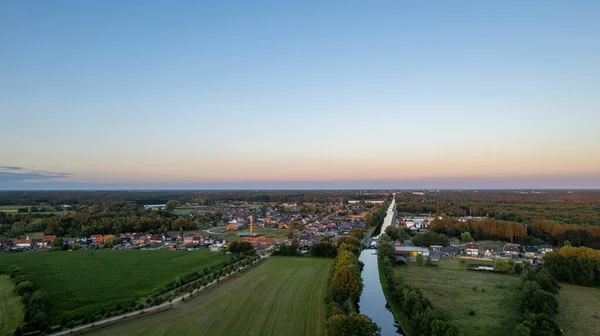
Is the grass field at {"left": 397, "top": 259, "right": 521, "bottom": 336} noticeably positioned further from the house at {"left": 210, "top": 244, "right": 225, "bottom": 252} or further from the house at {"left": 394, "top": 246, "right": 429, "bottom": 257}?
the house at {"left": 210, "top": 244, "right": 225, "bottom": 252}

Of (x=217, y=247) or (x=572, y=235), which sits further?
(x=217, y=247)

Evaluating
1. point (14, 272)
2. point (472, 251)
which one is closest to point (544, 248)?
point (472, 251)

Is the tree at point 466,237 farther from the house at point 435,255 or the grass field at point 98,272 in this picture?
the grass field at point 98,272

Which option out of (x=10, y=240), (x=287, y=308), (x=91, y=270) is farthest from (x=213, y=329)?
(x=10, y=240)

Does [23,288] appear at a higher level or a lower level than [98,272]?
higher

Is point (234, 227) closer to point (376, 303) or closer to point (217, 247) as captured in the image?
point (217, 247)

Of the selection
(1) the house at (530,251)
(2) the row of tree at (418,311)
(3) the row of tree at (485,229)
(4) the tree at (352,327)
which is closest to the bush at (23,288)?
(4) the tree at (352,327)

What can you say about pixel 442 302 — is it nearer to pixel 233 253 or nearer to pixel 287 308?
pixel 287 308

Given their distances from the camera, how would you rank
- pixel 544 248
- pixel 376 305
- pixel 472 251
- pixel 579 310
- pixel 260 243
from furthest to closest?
pixel 260 243 < pixel 544 248 < pixel 472 251 < pixel 376 305 < pixel 579 310
